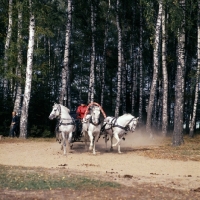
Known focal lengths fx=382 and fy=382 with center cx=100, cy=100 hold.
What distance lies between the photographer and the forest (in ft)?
78.5

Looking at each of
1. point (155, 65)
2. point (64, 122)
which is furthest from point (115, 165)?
point (155, 65)

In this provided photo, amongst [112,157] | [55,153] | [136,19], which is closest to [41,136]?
[55,153]

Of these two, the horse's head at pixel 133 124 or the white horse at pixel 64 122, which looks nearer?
the white horse at pixel 64 122

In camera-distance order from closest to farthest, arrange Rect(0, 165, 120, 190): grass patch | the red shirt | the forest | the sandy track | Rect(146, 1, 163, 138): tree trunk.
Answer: Rect(0, 165, 120, 190): grass patch
the sandy track
the red shirt
the forest
Rect(146, 1, 163, 138): tree trunk

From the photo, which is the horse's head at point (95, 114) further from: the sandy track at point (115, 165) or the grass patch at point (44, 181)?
the grass patch at point (44, 181)

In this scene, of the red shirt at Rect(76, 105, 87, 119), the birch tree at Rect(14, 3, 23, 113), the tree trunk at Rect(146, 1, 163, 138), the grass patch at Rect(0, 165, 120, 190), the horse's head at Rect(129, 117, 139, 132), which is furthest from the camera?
the birch tree at Rect(14, 3, 23, 113)

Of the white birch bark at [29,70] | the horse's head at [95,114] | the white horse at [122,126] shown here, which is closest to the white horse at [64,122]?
the horse's head at [95,114]

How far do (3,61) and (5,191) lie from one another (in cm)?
1869

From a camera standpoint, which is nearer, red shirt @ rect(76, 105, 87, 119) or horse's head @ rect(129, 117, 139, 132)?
horse's head @ rect(129, 117, 139, 132)

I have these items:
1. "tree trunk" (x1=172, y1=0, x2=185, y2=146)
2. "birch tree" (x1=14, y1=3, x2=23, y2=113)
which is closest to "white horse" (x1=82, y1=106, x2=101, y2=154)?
"tree trunk" (x1=172, y1=0, x2=185, y2=146)

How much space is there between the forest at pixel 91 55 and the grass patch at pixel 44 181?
37.7 ft

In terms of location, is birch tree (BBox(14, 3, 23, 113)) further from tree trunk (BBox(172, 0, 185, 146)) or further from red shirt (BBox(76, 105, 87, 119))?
tree trunk (BBox(172, 0, 185, 146))

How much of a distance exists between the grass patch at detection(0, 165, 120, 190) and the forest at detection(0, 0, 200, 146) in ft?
37.7

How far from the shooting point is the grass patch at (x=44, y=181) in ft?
31.9
